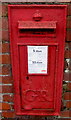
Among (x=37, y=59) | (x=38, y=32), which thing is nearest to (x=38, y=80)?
(x=37, y=59)

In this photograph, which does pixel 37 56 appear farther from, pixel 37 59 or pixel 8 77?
pixel 8 77

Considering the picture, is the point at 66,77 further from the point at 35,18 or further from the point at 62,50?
the point at 35,18

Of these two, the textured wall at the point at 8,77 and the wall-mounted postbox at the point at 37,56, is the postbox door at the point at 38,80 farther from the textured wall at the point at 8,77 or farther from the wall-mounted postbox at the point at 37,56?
the textured wall at the point at 8,77

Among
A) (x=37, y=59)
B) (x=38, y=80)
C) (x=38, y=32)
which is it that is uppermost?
(x=38, y=32)

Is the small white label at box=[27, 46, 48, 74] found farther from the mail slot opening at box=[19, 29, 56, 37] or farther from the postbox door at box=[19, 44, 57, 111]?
the mail slot opening at box=[19, 29, 56, 37]

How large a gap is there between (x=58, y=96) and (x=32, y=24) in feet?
2.11

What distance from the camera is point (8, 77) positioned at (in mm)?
1597

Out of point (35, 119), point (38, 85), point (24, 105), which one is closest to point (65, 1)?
point (38, 85)

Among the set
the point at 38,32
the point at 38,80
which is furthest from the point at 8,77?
the point at 38,32

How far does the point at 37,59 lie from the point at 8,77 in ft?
1.08

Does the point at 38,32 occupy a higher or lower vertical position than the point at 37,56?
higher

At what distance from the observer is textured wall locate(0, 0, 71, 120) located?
1440mm

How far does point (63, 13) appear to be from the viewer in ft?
4.37

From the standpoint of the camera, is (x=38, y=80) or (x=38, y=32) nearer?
(x=38, y=32)
